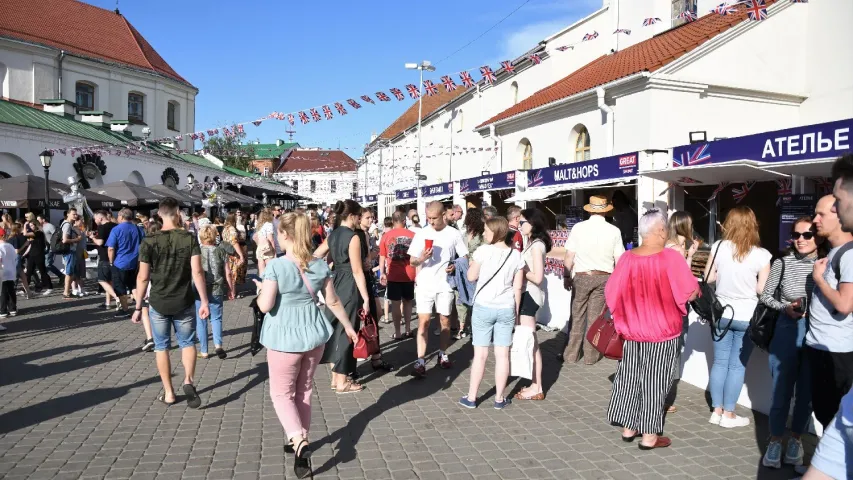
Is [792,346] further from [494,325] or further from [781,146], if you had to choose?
[781,146]

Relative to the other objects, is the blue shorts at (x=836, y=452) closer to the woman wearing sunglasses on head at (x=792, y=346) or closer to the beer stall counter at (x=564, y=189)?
the woman wearing sunglasses on head at (x=792, y=346)

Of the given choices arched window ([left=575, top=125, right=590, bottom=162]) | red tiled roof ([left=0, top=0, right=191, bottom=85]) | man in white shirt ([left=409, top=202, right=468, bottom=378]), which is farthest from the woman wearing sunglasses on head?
red tiled roof ([left=0, top=0, right=191, bottom=85])

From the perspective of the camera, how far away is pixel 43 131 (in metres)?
24.6

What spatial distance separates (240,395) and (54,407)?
5.39ft

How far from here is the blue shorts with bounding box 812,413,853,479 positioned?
1992mm

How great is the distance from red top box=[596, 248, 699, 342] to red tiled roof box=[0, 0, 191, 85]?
131ft

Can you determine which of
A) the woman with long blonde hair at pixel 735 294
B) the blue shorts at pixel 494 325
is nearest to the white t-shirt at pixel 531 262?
the blue shorts at pixel 494 325

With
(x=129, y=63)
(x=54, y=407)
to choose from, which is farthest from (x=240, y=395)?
(x=129, y=63)

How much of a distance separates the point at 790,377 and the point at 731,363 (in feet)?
2.42

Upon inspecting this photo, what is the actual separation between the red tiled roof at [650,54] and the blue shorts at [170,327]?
515 inches

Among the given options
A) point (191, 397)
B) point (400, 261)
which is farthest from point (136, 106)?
point (191, 397)

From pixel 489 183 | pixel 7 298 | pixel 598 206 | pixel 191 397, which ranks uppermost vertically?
pixel 489 183

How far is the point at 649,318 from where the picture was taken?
4617 mm

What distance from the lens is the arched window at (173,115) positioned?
148ft
